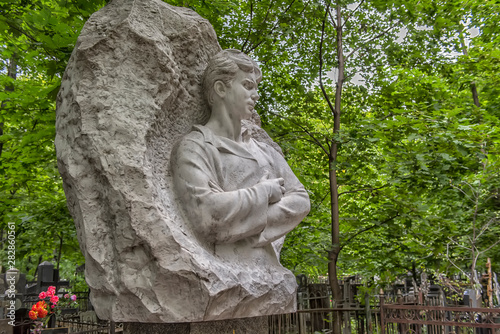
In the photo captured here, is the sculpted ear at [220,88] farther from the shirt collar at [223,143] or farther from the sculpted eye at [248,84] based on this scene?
the shirt collar at [223,143]

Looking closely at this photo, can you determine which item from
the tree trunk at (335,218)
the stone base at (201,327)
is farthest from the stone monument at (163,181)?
the tree trunk at (335,218)

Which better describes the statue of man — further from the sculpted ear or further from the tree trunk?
the tree trunk

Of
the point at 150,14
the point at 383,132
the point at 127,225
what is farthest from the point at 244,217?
the point at 383,132

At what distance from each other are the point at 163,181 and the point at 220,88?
0.85 meters

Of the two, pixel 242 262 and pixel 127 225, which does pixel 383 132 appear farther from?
pixel 127 225

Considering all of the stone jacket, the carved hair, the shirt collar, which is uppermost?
the carved hair

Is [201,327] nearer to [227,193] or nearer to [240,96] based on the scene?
[227,193]

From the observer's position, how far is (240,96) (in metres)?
3.15

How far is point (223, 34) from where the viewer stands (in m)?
6.21

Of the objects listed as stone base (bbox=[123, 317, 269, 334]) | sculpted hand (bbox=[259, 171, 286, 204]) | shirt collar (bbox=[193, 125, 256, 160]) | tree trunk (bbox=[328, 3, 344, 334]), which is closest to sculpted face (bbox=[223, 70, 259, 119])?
shirt collar (bbox=[193, 125, 256, 160])

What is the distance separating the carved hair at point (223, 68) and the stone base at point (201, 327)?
1.60 m

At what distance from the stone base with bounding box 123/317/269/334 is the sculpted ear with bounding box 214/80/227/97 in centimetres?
162

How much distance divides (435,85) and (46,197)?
22.2ft

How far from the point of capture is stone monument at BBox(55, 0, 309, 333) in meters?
2.48
